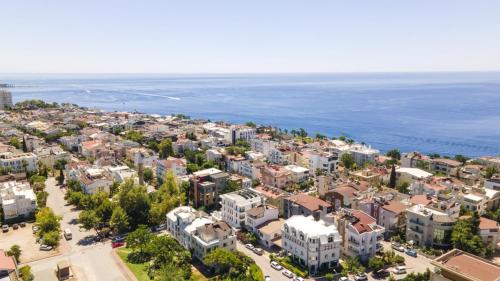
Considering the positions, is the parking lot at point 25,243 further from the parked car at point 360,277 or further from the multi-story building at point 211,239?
the parked car at point 360,277

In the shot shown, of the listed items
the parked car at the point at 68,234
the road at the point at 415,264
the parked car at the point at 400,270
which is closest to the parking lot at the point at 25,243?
the parked car at the point at 68,234

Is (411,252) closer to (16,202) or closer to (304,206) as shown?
(304,206)

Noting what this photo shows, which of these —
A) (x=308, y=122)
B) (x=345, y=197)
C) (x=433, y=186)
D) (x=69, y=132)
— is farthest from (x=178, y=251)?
(x=308, y=122)

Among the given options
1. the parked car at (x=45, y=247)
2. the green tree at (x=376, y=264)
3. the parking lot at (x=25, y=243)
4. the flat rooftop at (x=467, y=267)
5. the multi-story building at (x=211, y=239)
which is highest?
the flat rooftop at (x=467, y=267)

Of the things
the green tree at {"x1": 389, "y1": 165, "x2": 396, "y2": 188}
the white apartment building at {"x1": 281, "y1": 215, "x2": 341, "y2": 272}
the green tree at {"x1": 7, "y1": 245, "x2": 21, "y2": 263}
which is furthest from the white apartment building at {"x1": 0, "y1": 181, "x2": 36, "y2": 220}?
the green tree at {"x1": 389, "y1": 165, "x2": 396, "y2": 188}

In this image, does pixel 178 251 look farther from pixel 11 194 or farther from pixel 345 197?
pixel 11 194

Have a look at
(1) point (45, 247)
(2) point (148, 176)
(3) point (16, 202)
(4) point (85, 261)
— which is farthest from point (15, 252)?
(2) point (148, 176)
